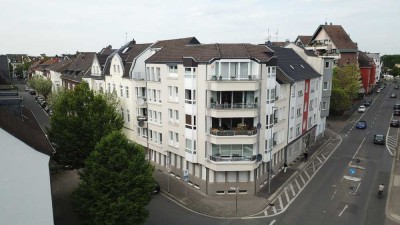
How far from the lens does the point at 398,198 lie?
34156 mm

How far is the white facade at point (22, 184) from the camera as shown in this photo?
1803 cm

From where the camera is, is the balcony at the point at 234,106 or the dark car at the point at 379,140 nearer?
the balcony at the point at 234,106

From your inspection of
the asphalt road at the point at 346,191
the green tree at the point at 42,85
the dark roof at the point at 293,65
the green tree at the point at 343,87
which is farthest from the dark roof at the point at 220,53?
the green tree at the point at 42,85

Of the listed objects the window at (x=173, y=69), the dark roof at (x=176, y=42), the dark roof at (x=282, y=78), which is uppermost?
the dark roof at (x=176, y=42)

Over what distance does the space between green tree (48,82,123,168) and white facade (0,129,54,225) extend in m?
14.1

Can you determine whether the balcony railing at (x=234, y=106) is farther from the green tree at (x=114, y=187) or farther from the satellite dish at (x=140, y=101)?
the satellite dish at (x=140, y=101)

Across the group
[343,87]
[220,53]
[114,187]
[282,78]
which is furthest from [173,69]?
[343,87]

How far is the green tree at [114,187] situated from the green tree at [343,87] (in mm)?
55494

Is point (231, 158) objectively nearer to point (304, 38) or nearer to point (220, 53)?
point (220, 53)

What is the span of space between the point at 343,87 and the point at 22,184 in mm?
67601

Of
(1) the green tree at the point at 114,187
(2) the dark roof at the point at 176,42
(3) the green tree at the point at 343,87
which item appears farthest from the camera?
(3) the green tree at the point at 343,87

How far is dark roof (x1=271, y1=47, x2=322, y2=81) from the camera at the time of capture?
4353 cm

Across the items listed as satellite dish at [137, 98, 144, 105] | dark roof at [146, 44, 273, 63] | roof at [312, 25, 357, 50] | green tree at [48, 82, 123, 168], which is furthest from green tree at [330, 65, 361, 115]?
green tree at [48, 82, 123, 168]

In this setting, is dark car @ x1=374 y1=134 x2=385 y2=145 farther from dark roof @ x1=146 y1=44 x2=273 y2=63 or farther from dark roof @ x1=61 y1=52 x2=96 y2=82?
dark roof @ x1=61 y1=52 x2=96 y2=82
